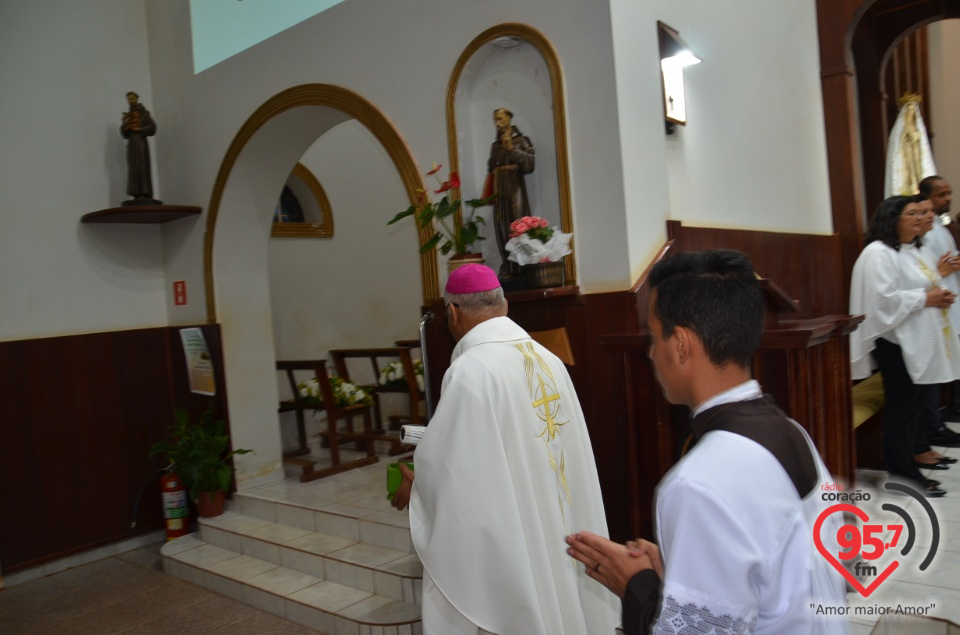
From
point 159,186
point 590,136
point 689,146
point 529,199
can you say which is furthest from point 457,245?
point 159,186

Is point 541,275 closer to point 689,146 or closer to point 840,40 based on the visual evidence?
point 689,146

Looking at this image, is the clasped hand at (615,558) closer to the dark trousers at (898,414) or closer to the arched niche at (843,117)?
the dark trousers at (898,414)

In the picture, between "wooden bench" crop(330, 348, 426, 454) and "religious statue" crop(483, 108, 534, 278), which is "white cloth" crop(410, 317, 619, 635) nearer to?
"religious statue" crop(483, 108, 534, 278)

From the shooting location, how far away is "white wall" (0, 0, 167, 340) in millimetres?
5102

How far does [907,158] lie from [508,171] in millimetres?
4864

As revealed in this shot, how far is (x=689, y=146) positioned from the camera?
407 cm

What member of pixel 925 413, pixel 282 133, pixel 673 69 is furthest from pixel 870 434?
pixel 282 133

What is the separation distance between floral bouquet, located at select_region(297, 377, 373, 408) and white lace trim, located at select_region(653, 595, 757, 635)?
17.0 feet

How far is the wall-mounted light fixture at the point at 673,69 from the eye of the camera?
3.68m

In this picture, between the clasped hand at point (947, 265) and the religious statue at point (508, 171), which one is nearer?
the religious statue at point (508, 171)

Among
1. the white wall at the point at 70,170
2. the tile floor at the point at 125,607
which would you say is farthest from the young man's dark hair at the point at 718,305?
the white wall at the point at 70,170

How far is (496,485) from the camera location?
8.05 feet

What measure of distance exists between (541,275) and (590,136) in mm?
697

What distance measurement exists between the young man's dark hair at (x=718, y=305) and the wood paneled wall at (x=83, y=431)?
4812 millimetres
